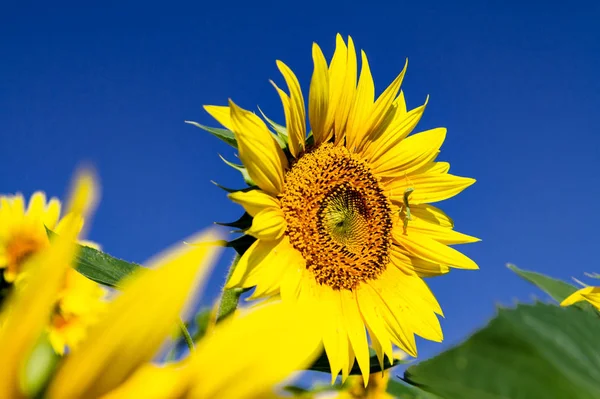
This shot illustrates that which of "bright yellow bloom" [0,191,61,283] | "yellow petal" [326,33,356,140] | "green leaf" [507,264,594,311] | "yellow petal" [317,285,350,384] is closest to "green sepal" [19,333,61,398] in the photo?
"green leaf" [507,264,594,311]

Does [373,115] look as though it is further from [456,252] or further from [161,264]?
[161,264]

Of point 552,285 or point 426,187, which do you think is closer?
point 552,285

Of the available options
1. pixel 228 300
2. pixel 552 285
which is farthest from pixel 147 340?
pixel 228 300

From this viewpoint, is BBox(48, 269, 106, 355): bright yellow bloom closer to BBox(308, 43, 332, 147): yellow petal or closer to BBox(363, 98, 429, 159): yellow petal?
BBox(308, 43, 332, 147): yellow petal

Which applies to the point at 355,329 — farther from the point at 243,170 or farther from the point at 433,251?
the point at 243,170

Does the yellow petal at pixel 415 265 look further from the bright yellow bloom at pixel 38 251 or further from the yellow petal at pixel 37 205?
the yellow petal at pixel 37 205

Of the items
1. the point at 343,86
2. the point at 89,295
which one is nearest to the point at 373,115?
A: the point at 343,86
